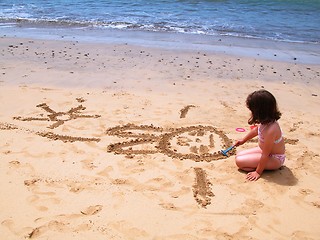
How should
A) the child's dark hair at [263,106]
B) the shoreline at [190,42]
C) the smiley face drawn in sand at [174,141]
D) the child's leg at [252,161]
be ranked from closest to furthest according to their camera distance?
1. the child's dark hair at [263,106]
2. the child's leg at [252,161]
3. the smiley face drawn in sand at [174,141]
4. the shoreline at [190,42]

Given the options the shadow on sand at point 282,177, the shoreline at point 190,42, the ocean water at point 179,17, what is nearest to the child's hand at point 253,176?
the shadow on sand at point 282,177

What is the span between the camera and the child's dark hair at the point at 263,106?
394cm

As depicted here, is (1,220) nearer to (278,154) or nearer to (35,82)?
(278,154)

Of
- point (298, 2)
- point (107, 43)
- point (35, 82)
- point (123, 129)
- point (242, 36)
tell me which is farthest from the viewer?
point (298, 2)

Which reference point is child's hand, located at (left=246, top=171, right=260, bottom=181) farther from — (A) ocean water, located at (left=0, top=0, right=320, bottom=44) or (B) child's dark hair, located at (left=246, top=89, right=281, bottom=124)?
(A) ocean water, located at (left=0, top=0, right=320, bottom=44)

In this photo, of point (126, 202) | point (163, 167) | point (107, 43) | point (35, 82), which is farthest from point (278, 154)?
point (107, 43)

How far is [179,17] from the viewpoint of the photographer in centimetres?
1562

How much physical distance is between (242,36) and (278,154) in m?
9.25

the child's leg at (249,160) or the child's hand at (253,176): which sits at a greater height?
the child's leg at (249,160)

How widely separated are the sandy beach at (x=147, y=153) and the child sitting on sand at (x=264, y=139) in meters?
0.13

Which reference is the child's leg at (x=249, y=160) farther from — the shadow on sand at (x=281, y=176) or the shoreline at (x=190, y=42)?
the shoreline at (x=190, y=42)

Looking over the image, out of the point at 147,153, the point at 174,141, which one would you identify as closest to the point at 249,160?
the point at 174,141

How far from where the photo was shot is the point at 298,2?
64.6 feet

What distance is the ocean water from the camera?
13.4m
